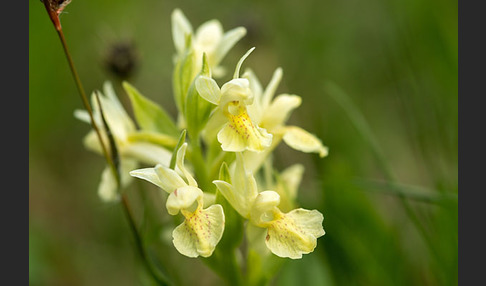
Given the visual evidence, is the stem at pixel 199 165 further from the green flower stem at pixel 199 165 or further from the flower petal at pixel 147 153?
the flower petal at pixel 147 153

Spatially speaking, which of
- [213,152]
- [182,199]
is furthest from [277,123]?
[182,199]

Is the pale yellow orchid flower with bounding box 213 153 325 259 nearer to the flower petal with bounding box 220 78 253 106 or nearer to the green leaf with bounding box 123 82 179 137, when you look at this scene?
the flower petal with bounding box 220 78 253 106

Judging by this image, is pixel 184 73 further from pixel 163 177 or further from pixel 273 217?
pixel 273 217

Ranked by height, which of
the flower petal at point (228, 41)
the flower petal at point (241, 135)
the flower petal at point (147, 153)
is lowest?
the flower petal at point (147, 153)

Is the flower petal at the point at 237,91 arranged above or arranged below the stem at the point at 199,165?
above

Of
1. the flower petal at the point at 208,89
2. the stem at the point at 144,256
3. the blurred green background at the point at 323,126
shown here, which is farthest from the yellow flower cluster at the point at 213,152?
the blurred green background at the point at 323,126

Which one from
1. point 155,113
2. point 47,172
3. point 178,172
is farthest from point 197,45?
point 47,172

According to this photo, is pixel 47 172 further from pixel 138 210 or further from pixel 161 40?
pixel 161 40
